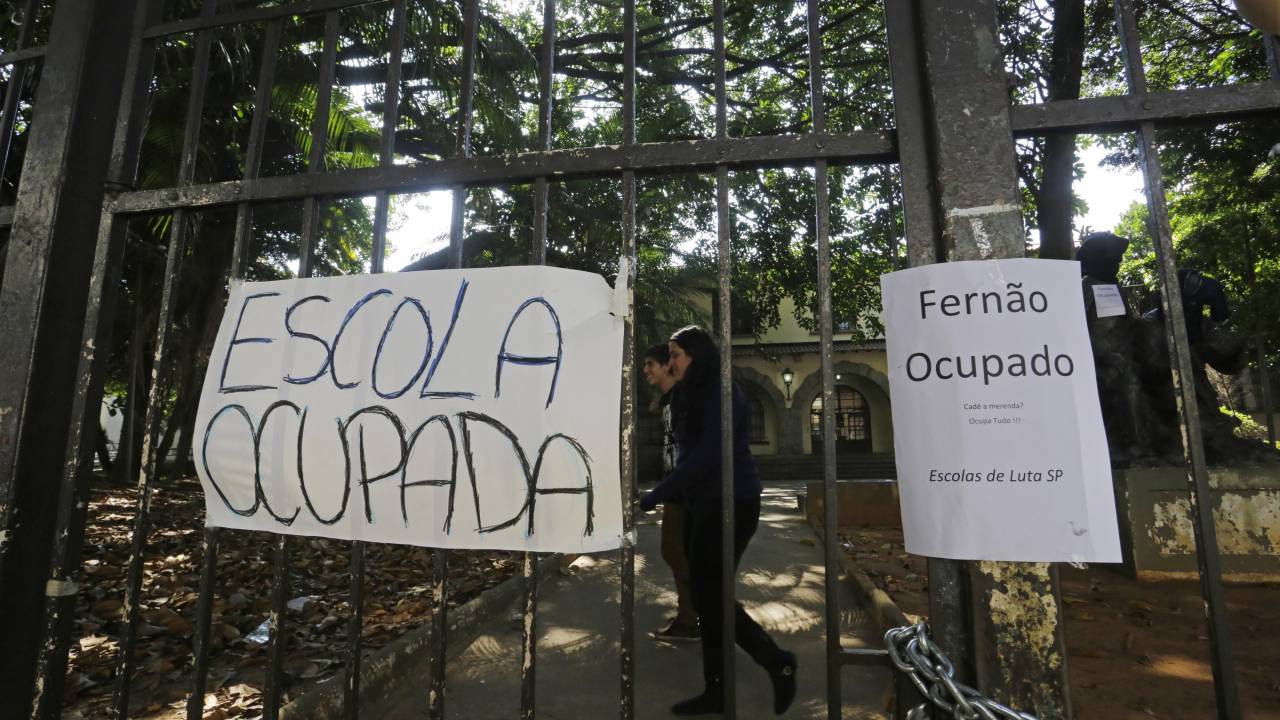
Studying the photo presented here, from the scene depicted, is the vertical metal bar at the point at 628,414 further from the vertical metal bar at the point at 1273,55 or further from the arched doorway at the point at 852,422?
the arched doorway at the point at 852,422

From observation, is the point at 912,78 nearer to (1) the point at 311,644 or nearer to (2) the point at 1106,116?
(2) the point at 1106,116

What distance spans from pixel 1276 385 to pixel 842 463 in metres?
22.0

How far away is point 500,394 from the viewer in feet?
5.28

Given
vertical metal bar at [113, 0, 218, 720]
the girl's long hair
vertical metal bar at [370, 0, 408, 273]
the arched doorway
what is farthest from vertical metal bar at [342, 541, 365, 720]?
the arched doorway

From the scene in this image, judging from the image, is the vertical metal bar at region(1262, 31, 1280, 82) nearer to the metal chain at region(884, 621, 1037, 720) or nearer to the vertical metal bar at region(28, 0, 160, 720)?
the metal chain at region(884, 621, 1037, 720)

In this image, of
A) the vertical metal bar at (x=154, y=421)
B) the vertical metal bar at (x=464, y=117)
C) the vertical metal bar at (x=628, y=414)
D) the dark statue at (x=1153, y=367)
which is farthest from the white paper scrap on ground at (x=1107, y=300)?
the vertical metal bar at (x=154, y=421)

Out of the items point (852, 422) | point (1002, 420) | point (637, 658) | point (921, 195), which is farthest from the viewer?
point (852, 422)

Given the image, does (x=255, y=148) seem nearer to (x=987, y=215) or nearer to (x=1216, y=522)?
(x=987, y=215)

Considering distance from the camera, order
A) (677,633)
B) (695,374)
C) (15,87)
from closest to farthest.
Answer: (15,87)
(695,374)
(677,633)

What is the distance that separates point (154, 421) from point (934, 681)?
2.09 metres

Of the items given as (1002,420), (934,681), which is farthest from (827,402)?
(934,681)

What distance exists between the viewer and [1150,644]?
368cm

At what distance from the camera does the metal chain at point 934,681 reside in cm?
115

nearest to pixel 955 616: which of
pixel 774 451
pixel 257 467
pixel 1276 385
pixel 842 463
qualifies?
pixel 257 467
